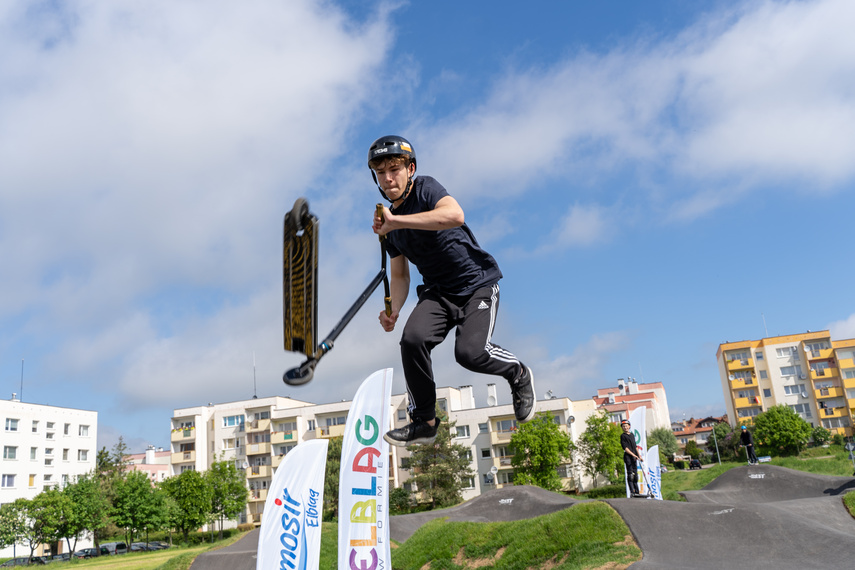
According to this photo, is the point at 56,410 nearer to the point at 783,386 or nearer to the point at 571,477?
the point at 571,477

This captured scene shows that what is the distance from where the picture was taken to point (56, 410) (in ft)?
277

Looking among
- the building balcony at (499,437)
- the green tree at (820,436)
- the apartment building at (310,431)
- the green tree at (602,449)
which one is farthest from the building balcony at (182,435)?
the green tree at (820,436)

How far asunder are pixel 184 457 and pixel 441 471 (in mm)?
47341

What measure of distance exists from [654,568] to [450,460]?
2138 inches

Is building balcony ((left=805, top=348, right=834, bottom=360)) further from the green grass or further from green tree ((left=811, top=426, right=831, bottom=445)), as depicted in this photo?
the green grass

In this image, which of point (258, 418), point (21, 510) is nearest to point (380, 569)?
point (21, 510)

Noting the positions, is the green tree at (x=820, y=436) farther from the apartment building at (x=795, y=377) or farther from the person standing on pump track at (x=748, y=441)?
the person standing on pump track at (x=748, y=441)

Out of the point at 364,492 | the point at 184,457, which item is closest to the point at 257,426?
the point at 184,457

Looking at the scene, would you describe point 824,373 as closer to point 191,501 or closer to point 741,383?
point 741,383

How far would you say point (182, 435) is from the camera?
9456 cm

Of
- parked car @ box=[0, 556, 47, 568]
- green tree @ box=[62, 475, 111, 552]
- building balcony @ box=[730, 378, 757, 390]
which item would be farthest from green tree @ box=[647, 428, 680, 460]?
parked car @ box=[0, 556, 47, 568]

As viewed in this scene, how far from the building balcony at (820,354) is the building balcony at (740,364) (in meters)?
8.15

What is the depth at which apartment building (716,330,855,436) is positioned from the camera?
90250 mm

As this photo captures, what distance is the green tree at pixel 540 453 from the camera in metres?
64.9
